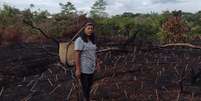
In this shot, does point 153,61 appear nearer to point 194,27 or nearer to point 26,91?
point 26,91

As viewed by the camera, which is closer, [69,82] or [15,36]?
[69,82]

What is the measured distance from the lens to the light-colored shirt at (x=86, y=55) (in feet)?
23.0

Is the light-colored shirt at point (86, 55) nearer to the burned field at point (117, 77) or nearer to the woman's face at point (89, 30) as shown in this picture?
the woman's face at point (89, 30)

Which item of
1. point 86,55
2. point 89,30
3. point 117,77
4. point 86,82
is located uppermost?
point 89,30

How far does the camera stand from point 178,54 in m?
13.1

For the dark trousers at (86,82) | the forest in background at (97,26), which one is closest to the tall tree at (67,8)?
the forest in background at (97,26)

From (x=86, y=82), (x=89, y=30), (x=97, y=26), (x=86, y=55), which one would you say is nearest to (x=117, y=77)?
(x=86, y=82)

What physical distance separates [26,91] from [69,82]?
2.95 ft

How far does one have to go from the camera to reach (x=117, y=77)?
31.8ft

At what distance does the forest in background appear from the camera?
15.8 metres

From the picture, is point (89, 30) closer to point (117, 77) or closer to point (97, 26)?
point (117, 77)

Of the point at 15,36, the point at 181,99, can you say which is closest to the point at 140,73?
the point at 181,99

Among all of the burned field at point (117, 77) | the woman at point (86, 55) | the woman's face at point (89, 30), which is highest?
the woman's face at point (89, 30)

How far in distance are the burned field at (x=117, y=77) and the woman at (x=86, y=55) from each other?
1.85ft
